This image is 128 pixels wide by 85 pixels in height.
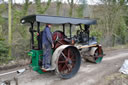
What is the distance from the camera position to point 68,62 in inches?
165

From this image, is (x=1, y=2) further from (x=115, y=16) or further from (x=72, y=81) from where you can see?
(x=115, y=16)

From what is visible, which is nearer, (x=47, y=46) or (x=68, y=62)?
(x=47, y=46)

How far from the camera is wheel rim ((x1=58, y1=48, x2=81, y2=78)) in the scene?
412 centimetres

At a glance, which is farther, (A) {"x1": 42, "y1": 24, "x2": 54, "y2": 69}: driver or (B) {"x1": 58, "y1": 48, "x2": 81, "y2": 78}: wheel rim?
(B) {"x1": 58, "y1": 48, "x2": 81, "y2": 78}: wheel rim

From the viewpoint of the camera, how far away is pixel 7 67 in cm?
539

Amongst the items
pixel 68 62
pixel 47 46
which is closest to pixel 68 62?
pixel 68 62

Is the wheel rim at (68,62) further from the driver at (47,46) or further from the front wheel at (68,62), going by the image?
the driver at (47,46)

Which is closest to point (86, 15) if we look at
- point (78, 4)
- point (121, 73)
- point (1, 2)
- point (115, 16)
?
point (78, 4)

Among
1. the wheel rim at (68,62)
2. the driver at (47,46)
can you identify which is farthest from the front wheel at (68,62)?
the driver at (47,46)

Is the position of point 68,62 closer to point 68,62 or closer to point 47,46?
point 68,62

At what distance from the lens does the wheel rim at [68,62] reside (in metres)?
4.12

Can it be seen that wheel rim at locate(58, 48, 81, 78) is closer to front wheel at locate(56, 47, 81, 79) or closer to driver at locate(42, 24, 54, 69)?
front wheel at locate(56, 47, 81, 79)

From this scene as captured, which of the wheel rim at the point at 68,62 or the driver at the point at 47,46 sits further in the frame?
the wheel rim at the point at 68,62

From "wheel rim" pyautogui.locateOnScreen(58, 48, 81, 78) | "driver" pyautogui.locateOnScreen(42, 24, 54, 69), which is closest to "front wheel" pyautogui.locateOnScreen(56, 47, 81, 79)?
"wheel rim" pyautogui.locateOnScreen(58, 48, 81, 78)
